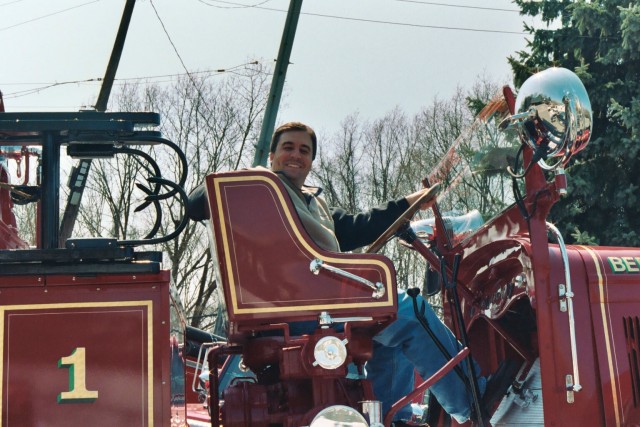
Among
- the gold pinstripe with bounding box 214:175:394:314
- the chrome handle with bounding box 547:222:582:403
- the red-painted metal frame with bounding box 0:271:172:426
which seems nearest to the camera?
the red-painted metal frame with bounding box 0:271:172:426

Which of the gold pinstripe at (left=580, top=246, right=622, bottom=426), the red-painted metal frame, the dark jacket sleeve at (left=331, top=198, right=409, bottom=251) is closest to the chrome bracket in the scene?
the gold pinstripe at (left=580, top=246, right=622, bottom=426)

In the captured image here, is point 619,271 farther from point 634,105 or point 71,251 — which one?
point 634,105

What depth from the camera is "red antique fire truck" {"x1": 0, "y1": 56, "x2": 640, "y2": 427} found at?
300 cm

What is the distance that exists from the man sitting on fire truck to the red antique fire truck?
15 centimetres

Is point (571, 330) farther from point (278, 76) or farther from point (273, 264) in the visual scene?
point (278, 76)

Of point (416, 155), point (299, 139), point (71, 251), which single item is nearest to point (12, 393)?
point (71, 251)

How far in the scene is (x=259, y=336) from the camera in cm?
356

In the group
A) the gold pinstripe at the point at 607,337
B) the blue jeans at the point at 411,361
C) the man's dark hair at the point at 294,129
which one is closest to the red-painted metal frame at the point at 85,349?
the blue jeans at the point at 411,361

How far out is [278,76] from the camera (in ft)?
38.9

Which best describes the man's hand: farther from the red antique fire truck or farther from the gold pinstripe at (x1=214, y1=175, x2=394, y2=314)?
the gold pinstripe at (x1=214, y1=175, x2=394, y2=314)

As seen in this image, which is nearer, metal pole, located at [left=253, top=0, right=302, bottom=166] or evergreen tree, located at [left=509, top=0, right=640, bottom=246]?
metal pole, located at [left=253, top=0, right=302, bottom=166]

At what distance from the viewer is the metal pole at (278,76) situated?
1177cm

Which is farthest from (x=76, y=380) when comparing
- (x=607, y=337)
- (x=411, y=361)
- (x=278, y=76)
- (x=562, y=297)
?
(x=278, y=76)

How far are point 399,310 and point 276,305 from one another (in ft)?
2.46
